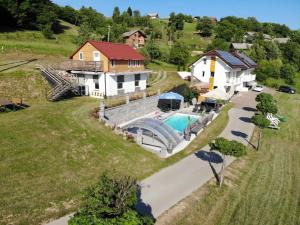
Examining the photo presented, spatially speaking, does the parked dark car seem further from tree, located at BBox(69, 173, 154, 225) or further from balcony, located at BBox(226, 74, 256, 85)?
tree, located at BBox(69, 173, 154, 225)

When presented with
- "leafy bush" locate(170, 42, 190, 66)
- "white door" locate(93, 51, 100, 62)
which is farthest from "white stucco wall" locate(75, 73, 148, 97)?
"leafy bush" locate(170, 42, 190, 66)

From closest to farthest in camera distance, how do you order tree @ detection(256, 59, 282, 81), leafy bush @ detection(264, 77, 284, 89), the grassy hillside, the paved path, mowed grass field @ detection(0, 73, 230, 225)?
mowed grass field @ detection(0, 73, 230, 225)
the paved path
the grassy hillside
leafy bush @ detection(264, 77, 284, 89)
tree @ detection(256, 59, 282, 81)

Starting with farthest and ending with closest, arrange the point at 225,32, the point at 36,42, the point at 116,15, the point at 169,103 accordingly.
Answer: the point at 116,15, the point at 225,32, the point at 36,42, the point at 169,103

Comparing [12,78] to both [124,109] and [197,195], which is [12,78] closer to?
[124,109]

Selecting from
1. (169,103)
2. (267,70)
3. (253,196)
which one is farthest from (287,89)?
(253,196)

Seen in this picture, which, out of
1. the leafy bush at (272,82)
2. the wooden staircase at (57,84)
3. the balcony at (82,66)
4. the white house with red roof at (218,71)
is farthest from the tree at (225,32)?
the wooden staircase at (57,84)

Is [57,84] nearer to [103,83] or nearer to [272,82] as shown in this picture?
[103,83]
